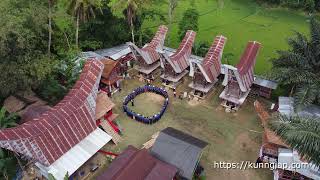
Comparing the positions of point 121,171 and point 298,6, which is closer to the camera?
point 121,171

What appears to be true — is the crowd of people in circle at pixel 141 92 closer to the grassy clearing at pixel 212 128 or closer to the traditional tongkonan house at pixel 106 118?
the grassy clearing at pixel 212 128

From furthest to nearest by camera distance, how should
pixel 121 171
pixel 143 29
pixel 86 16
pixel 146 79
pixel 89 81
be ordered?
pixel 143 29, pixel 146 79, pixel 86 16, pixel 89 81, pixel 121 171

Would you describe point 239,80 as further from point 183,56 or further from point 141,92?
point 141,92

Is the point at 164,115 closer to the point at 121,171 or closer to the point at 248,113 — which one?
the point at 248,113

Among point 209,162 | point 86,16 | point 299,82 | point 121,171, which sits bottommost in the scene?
point 209,162

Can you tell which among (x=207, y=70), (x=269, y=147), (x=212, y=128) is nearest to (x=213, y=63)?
(x=207, y=70)

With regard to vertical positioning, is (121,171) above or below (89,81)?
below

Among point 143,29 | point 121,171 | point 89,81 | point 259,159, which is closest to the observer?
point 121,171

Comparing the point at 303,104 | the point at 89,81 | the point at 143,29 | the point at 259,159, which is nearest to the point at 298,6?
the point at 143,29
